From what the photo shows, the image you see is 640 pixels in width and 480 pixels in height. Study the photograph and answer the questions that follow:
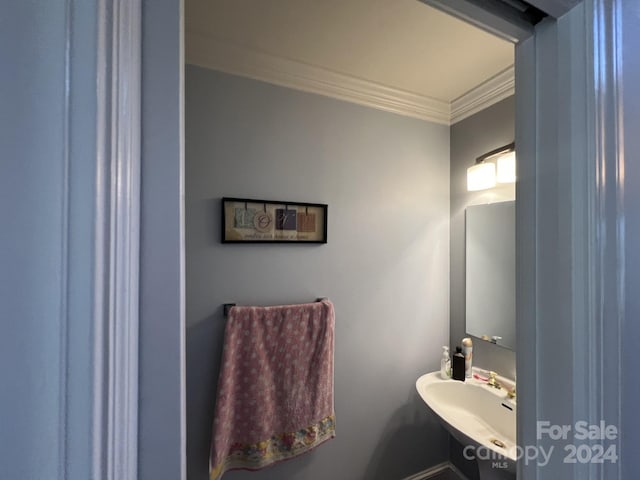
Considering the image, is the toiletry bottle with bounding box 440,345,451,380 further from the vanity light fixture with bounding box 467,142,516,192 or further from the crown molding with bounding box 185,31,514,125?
the crown molding with bounding box 185,31,514,125

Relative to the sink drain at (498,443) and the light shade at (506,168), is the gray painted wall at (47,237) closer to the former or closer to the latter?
the sink drain at (498,443)

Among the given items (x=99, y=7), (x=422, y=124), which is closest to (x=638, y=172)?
(x=99, y=7)

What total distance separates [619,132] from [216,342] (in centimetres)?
144

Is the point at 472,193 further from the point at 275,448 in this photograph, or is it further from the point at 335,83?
the point at 275,448

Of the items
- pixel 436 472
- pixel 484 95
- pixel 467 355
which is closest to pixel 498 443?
pixel 467 355

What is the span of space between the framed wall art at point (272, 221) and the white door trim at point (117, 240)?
3.39 ft

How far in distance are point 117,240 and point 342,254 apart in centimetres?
129

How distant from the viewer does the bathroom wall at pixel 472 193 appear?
1.44 metres

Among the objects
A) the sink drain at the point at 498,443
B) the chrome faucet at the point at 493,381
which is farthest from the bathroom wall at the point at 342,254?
the sink drain at the point at 498,443

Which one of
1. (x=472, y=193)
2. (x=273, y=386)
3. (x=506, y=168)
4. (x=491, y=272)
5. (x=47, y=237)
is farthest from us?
(x=472, y=193)

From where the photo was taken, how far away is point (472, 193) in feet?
5.34

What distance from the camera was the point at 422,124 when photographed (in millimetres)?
1694

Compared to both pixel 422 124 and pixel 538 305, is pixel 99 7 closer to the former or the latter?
pixel 538 305

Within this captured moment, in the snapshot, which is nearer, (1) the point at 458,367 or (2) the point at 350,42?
(2) the point at 350,42
